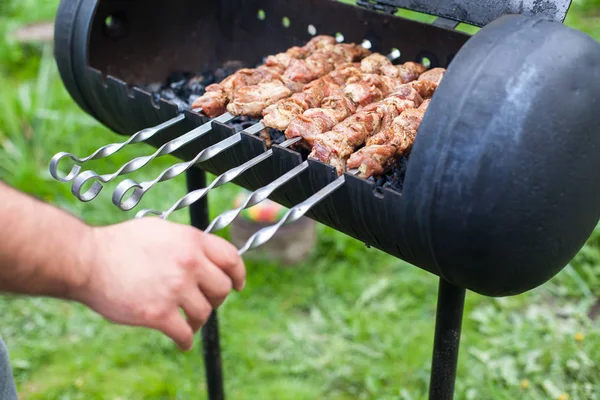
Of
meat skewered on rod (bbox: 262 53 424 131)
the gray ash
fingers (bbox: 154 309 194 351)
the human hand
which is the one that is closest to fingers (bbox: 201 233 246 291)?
the human hand

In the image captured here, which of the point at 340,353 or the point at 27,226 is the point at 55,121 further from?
the point at 27,226

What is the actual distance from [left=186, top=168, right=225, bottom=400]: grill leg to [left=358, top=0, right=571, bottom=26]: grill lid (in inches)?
31.5

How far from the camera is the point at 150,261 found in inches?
40.9

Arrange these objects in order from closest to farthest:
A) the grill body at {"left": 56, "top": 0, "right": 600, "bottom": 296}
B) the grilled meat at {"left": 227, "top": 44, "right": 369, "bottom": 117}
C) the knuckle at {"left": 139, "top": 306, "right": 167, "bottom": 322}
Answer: the knuckle at {"left": 139, "top": 306, "right": 167, "bottom": 322} → the grill body at {"left": 56, "top": 0, "right": 600, "bottom": 296} → the grilled meat at {"left": 227, "top": 44, "right": 369, "bottom": 117}

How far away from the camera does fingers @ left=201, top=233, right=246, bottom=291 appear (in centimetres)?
107

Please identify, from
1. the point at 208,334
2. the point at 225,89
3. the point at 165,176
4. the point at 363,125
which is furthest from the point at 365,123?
the point at 208,334

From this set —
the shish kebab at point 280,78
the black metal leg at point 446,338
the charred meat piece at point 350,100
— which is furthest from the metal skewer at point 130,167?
the black metal leg at point 446,338

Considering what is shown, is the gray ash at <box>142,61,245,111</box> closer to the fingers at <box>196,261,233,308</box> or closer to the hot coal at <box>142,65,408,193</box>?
the hot coal at <box>142,65,408,193</box>

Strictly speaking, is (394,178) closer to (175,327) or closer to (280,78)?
(280,78)

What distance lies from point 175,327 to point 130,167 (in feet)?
1.77

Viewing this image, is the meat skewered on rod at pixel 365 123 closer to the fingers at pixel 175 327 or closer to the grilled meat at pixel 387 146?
the grilled meat at pixel 387 146

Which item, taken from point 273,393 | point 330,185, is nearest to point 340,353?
point 273,393

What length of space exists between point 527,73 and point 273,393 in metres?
1.98

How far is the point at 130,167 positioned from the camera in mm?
1483
